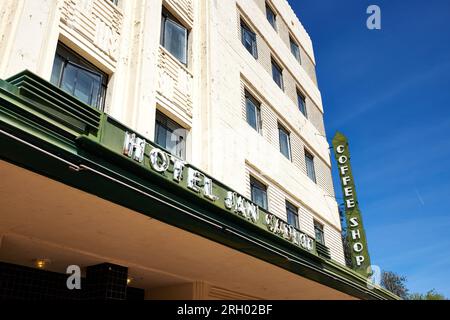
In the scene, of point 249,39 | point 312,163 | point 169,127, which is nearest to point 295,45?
point 249,39

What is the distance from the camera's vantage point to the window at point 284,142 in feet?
59.5

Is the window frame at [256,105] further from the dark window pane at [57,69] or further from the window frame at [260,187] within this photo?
the dark window pane at [57,69]

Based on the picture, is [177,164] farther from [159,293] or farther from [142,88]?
[159,293]

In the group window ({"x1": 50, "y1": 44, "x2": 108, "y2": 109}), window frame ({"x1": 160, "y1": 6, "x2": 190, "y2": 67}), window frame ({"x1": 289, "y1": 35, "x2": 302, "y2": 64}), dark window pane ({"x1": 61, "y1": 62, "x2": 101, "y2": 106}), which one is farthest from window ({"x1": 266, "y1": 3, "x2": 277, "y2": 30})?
dark window pane ({"x1": 61, "y1": 62, "x2": 101, "y2": 106})

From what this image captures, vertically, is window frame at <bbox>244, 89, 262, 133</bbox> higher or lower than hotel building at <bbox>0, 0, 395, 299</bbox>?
higher

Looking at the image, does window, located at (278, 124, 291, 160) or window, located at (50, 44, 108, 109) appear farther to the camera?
window, located at (278, 124, 291, 160)

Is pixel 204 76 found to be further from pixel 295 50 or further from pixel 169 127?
pixel 295 50

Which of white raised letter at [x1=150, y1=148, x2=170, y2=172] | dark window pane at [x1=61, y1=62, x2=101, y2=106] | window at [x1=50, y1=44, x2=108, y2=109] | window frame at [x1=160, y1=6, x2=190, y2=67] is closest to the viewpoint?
white raised letter at [x1=150, y1=148, x2=170, y2=172]

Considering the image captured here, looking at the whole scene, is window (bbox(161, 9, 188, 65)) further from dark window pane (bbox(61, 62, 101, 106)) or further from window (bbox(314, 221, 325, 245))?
window (bbox(314, 221, 325, 245))

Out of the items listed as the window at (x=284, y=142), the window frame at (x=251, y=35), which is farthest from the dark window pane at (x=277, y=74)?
the window at (x=284, y=142)

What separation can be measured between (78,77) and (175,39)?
15.0 ft

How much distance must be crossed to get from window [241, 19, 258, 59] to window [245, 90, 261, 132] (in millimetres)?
2461

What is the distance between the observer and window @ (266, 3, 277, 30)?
70.6 ft

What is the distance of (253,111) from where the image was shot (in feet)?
54.1
